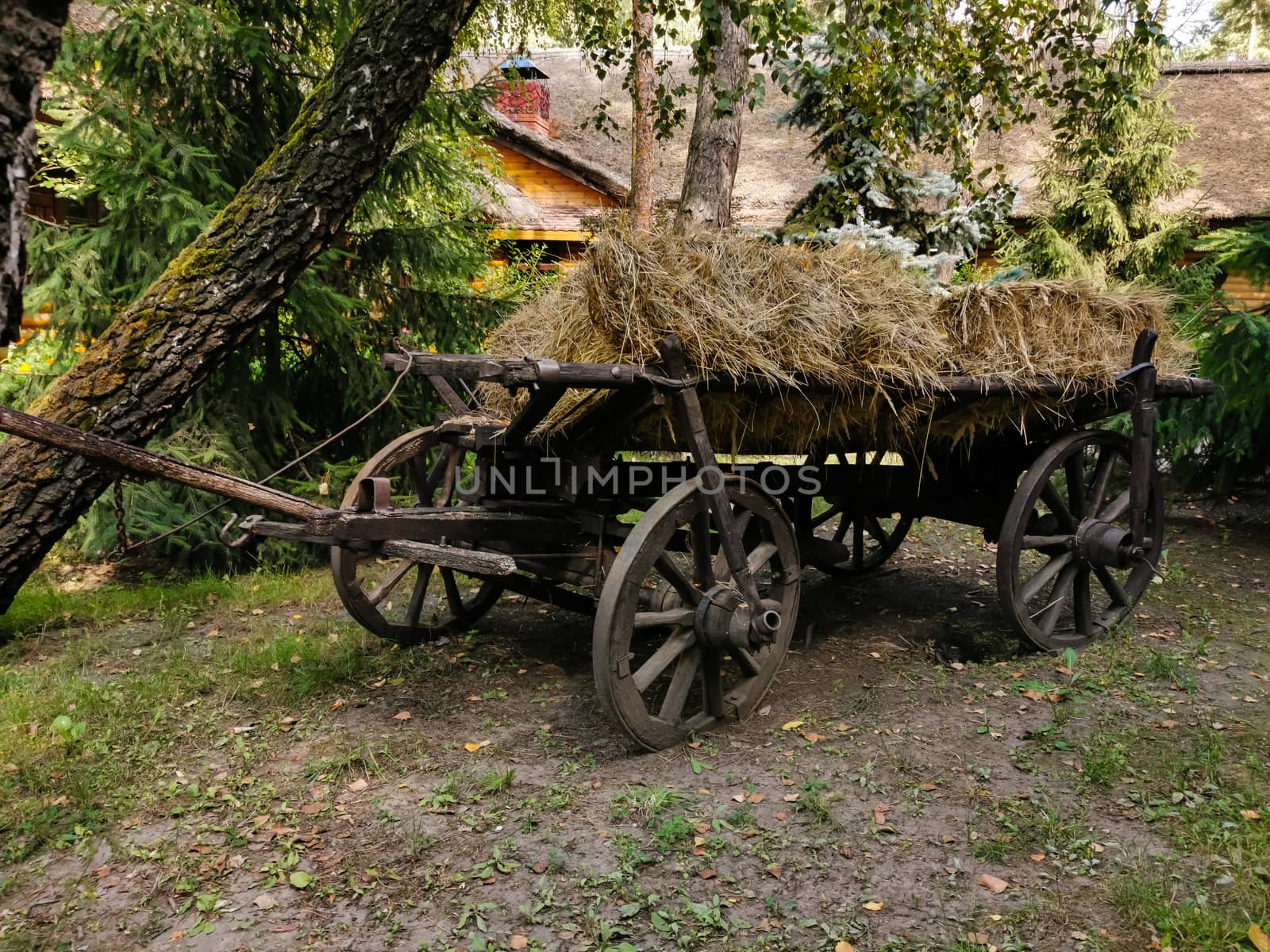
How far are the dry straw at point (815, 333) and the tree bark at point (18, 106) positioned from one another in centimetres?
203

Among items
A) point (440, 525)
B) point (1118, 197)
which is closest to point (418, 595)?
point (440, 525)

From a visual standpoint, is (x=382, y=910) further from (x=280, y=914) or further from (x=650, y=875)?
(x=650, y=875)

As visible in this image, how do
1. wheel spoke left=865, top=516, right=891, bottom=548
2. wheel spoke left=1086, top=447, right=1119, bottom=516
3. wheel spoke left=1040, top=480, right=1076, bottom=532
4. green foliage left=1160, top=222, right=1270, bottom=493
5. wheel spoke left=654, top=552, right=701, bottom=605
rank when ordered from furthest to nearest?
1. green foliage left=1160, top=222, right=1270, bottom=493
2. wheel spoke left=865, top=516, right=891, bottom=548
3. wheel spoke left=1086, top=447, right=1119, bottom=516
4. wheel spoke left=1040, top=480, right=1076, bottom=532
5. wheel spoke left=654, top=552, right=701, bottom=605

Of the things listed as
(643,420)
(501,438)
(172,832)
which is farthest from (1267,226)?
(172,832)

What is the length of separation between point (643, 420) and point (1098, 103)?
3541 millimetres

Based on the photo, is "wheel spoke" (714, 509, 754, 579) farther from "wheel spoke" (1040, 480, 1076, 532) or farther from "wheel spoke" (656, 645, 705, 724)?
"wheel spoke" (1040, 480, 1076, 532)

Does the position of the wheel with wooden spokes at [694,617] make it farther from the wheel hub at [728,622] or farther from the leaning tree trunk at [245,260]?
the leaning tree trunk at [245,260]

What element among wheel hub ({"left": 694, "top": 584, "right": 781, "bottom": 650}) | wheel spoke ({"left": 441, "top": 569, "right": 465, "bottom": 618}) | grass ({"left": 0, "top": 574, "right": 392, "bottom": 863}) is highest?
wheel hub ({"left": 694, "top": 584, "right": 781, "bottom": 650})

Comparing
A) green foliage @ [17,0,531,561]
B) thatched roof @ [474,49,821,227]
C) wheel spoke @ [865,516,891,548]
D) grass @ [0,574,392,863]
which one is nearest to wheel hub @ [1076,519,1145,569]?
wheel spoke @ [865,516,891,548]

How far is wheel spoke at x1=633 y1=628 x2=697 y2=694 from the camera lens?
3.59 meters

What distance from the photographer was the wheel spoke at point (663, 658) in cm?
359

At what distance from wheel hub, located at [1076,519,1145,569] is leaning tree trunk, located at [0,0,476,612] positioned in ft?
13.5

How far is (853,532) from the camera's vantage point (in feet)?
21.9

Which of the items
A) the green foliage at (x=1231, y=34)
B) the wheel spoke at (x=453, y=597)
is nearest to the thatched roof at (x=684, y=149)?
the wheel spoke at (x=453, y=597)
